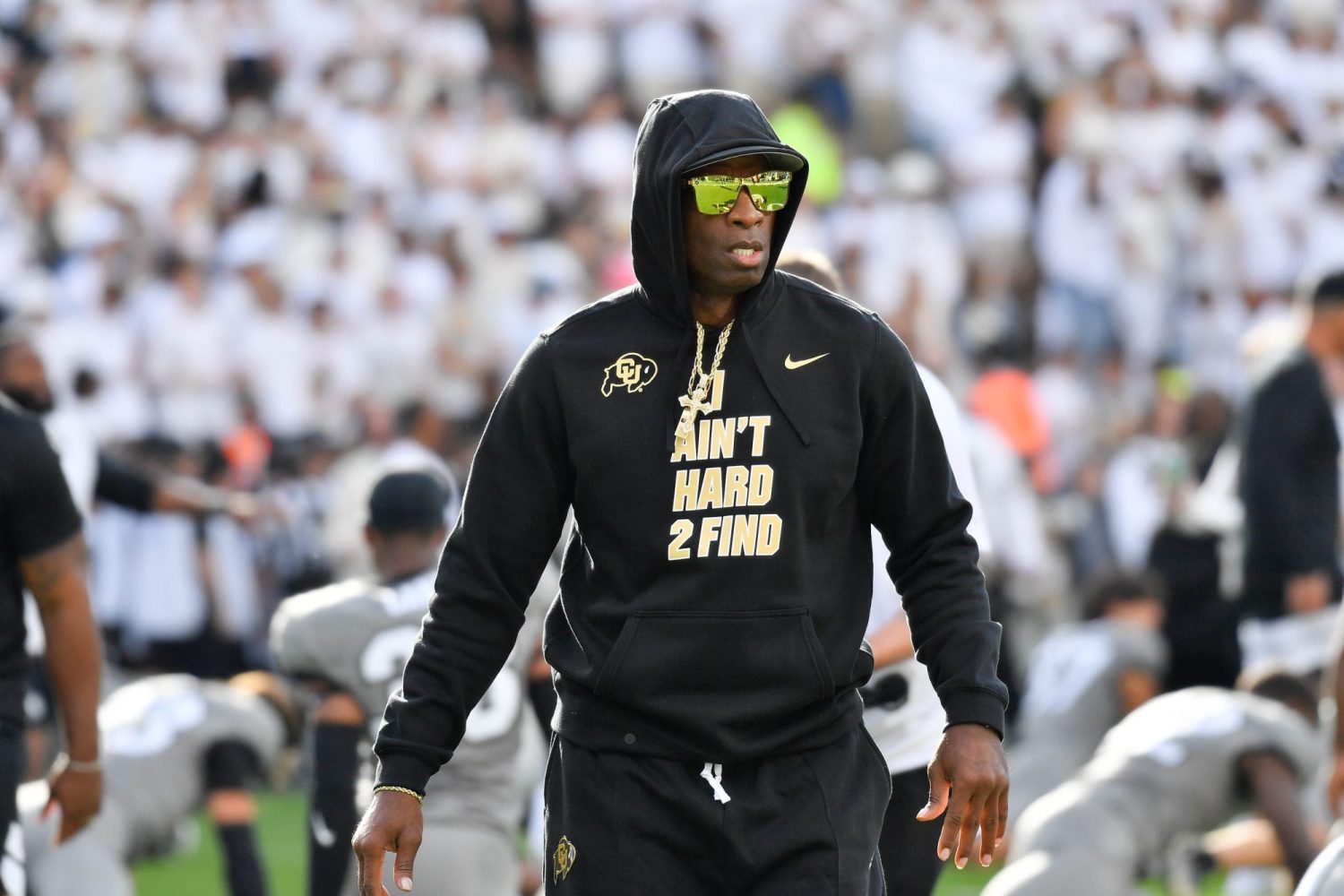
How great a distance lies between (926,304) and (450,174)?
3.95 meters

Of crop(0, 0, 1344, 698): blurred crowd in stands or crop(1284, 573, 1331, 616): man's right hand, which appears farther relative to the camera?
crop(0, 0, 1344, 698): blurred crowd in stands

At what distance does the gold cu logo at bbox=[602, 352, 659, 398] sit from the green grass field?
5050 millimetres

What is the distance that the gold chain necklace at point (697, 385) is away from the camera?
Answer: 3418 millimetres

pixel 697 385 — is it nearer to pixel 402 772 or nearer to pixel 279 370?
pixel 402 772

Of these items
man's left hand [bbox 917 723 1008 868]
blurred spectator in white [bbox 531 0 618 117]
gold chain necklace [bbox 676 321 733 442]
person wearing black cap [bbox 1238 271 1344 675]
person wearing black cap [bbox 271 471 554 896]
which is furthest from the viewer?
blurred spectator in white [bbox 531 0 618 117]

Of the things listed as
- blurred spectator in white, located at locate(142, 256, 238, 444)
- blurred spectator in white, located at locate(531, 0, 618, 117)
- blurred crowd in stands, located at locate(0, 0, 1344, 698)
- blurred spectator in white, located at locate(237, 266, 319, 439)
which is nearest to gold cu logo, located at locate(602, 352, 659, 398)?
blurred crowd in stands, located at locate(0, 0, 1344, 698)

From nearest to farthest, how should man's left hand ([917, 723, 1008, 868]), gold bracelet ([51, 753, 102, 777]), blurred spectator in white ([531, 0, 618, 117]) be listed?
man's left hand ([917, 723, 1008, 868]) → gold bracelet ([51, 753, 102, 777]) → blurred spectator in white ([531, 0, 618, 117])

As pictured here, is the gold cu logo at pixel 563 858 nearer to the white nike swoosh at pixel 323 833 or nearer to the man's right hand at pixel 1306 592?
the white nike swoosh at pixel 323 833

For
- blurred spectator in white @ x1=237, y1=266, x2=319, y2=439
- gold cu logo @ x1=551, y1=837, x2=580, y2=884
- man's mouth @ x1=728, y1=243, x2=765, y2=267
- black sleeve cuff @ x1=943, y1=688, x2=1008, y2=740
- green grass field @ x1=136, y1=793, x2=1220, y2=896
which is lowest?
green grass field @ x1=136, y1=793, x2=1220, y2=896

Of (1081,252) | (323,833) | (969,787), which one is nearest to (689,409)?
(969,787)

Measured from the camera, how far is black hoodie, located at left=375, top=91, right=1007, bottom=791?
11.0 ft

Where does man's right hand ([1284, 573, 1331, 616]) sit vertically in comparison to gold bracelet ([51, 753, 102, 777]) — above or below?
below

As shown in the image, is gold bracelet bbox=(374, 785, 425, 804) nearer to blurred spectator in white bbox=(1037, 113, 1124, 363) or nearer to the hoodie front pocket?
the hoodie front pocket

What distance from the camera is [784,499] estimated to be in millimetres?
3383
